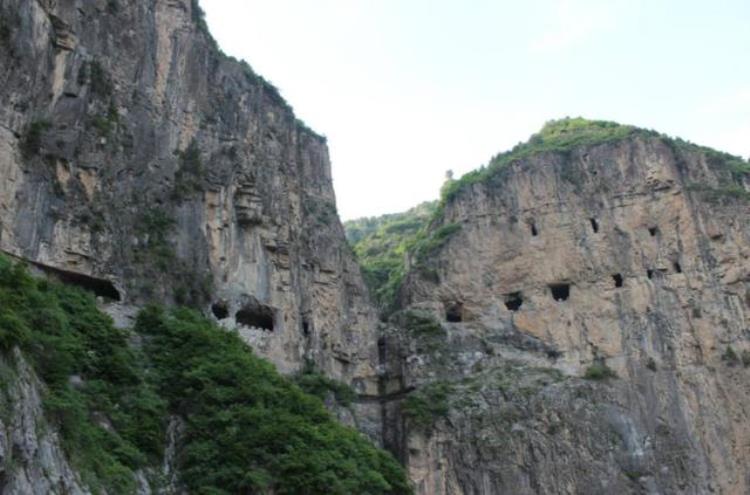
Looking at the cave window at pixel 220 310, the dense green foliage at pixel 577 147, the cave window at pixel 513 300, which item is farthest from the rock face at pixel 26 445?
the dense green foliage at pixel 577 147

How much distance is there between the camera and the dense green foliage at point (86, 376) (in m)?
19.1

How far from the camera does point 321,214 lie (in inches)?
1479

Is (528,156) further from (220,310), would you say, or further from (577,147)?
(220,310)

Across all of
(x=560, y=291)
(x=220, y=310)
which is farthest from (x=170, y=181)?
(x=560, y=291)

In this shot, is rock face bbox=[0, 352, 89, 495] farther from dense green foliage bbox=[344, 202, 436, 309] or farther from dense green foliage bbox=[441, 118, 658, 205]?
dense green foliage bbox=[441, 118, 658, 205]

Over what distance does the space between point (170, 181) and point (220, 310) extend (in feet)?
15.6

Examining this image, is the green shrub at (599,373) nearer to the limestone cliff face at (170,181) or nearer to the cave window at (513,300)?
the cave window at (513,300)

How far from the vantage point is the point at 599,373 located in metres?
36.5

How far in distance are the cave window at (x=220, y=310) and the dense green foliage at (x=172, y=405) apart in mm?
3552

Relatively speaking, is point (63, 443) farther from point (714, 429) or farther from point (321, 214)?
point (714, 429)

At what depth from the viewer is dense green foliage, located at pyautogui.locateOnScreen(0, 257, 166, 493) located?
19109 mm

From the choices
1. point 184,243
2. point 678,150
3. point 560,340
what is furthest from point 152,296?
point 678,150

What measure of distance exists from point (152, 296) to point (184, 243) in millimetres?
2704

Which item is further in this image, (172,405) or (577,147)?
(577,147)
